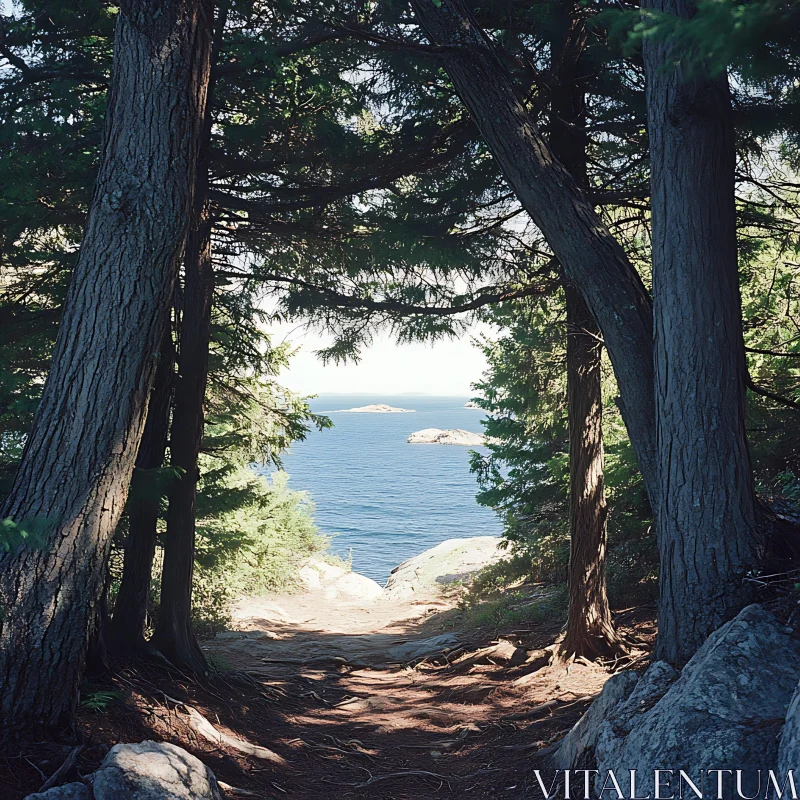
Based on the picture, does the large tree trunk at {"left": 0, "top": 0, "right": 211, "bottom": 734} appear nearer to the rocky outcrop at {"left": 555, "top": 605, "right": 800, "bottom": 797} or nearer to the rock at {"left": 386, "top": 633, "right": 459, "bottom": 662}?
the rocky outcrop at {"left": 555, "top": 605, "right": 800, "bottom": 797}

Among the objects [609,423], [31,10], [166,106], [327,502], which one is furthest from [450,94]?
[327,502]

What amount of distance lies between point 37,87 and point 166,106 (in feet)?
9.62

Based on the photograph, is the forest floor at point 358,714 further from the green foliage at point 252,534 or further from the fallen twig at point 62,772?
the green foliage at point 252,534

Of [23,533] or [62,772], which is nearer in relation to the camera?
[23,533]

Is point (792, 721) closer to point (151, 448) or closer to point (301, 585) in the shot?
point (151, 448)

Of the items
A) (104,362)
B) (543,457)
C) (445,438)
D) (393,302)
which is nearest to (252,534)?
(543,457)

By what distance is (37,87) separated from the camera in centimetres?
640

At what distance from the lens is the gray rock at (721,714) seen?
2.84 meters

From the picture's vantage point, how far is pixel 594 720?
3.99 metres

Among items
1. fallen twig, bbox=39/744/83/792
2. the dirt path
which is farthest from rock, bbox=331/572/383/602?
fallen twig, bbox=39/744/83/792

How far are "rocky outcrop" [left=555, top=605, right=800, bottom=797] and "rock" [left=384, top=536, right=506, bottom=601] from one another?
38.9 ft

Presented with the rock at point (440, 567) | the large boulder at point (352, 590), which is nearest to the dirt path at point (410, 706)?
→ the rock at point (440, 567)

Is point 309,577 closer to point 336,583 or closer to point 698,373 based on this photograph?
point 336,583

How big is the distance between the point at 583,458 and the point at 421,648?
4.08m
